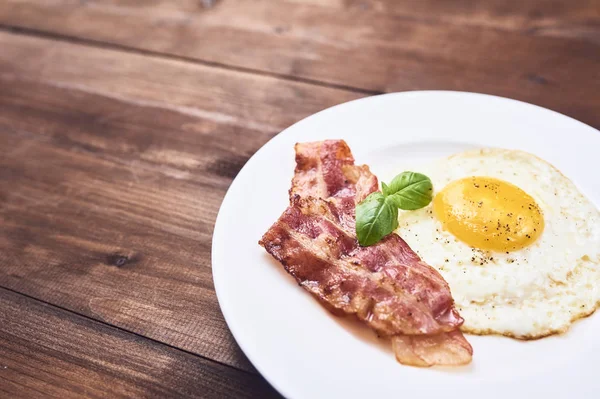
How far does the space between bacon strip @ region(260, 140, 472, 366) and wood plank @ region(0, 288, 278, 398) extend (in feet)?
1.48

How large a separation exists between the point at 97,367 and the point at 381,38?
2.77 m

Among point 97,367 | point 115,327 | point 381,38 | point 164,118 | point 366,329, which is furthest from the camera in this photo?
point 381,38

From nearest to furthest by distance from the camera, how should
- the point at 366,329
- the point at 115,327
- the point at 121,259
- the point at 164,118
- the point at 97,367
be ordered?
the point at 366,329 → the point at 97,367 → the point at 115,327 → the point at 121,259 → the point at 164,118

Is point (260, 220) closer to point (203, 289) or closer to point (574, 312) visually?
point (203, 289)

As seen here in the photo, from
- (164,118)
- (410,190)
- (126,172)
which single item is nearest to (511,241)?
(410,190)

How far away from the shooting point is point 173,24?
158 inches

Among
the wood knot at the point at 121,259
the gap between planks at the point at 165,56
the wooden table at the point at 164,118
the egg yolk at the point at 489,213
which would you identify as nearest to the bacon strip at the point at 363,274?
the egg yolk at the point at 489,213

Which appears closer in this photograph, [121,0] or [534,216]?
[534,216]

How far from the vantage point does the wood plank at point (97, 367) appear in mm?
1943

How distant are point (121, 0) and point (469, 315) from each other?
149 inches

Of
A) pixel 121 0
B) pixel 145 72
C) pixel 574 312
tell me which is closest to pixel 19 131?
pixel 145 72

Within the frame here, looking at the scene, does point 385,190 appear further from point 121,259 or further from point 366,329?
point 121,259

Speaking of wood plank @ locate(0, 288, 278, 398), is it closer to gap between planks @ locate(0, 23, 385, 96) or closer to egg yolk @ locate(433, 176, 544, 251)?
egg yolk @ locate(433, 176, 544, 251)

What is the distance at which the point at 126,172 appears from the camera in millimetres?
2889
